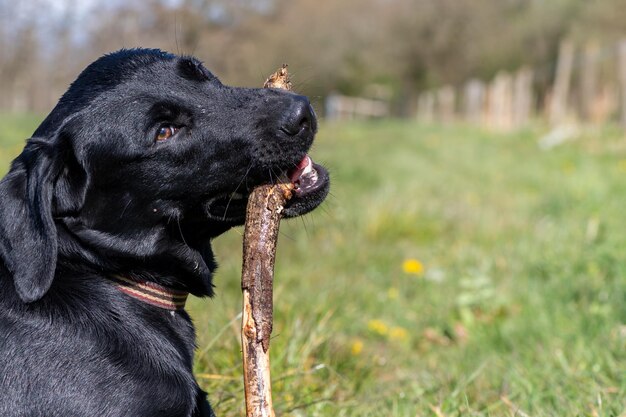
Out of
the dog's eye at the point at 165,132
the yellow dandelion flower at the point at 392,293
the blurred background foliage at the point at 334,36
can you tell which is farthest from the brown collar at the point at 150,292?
the blurred background foliage at the point at 334,36

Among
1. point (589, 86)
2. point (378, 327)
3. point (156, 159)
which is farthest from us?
point (589, 86)

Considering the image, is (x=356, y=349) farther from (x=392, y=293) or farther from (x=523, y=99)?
(x=523, y=99)

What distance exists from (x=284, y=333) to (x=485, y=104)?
2317 cm

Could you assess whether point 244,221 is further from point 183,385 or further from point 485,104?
point 485,104

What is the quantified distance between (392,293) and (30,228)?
3.45 metres

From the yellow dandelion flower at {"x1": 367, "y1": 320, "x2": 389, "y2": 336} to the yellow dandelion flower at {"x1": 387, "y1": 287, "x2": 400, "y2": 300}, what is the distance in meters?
0.57

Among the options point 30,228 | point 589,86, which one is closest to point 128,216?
point 30,228

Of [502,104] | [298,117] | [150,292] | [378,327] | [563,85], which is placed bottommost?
[502,104]

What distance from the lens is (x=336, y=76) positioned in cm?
5034

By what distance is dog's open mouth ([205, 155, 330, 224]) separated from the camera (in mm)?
2592

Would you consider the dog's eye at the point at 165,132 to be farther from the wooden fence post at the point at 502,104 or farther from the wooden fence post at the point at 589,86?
the wooden fence post at the point at 502,104

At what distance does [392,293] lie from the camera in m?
5.36

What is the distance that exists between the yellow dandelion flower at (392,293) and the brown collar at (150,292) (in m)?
2.86

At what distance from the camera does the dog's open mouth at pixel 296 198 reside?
2592mm
